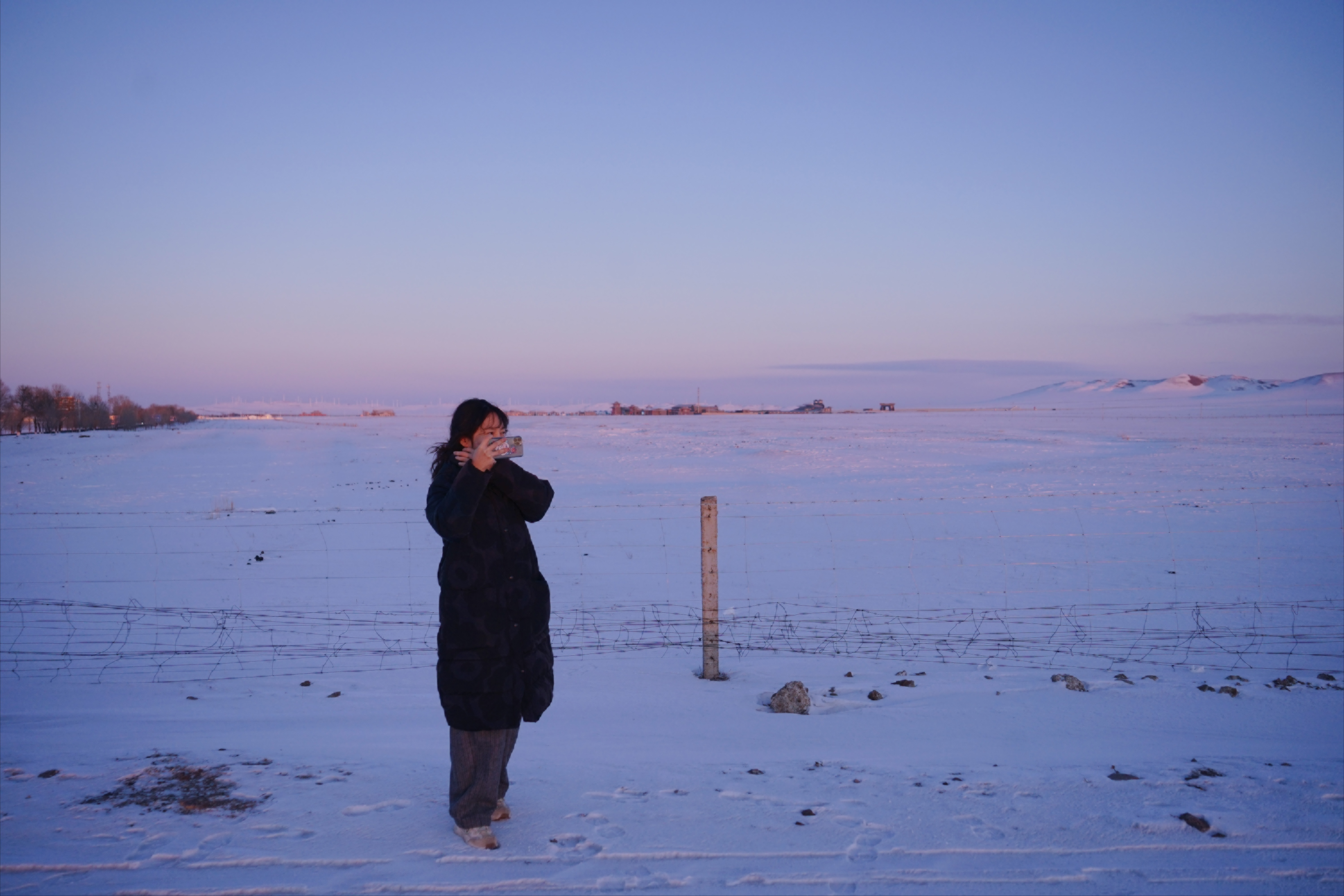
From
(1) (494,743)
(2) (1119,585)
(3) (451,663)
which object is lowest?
(2) (1119,585)

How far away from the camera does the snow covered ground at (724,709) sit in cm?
321

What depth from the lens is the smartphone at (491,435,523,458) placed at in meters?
3.09

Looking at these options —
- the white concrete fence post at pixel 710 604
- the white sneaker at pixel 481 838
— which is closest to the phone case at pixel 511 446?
the white sneaker at pixel 481 838

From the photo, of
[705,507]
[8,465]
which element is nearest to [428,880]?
[705,507]

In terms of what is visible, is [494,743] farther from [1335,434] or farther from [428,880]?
[1335,434]

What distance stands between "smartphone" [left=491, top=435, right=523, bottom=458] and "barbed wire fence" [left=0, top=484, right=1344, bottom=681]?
3.80m

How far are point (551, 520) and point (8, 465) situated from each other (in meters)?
25.5

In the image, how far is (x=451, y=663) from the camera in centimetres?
320

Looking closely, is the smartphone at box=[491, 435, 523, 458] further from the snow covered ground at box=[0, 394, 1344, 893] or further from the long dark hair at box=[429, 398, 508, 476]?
the snow covered ground at box=[0, 394, 1344, 893]

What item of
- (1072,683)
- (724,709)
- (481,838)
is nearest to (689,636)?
(724,709)

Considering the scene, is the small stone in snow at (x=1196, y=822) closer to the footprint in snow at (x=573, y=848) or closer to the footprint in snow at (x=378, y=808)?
the footprint in snow at (x=573, y=848)

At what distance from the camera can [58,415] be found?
85.0m

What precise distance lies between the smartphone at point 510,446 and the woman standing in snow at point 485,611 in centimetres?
1

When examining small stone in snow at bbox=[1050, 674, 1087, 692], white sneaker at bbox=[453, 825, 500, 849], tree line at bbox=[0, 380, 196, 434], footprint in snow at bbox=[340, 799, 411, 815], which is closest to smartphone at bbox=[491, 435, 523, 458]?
white sneaker at bbox=[453, 825, 500, 849]
